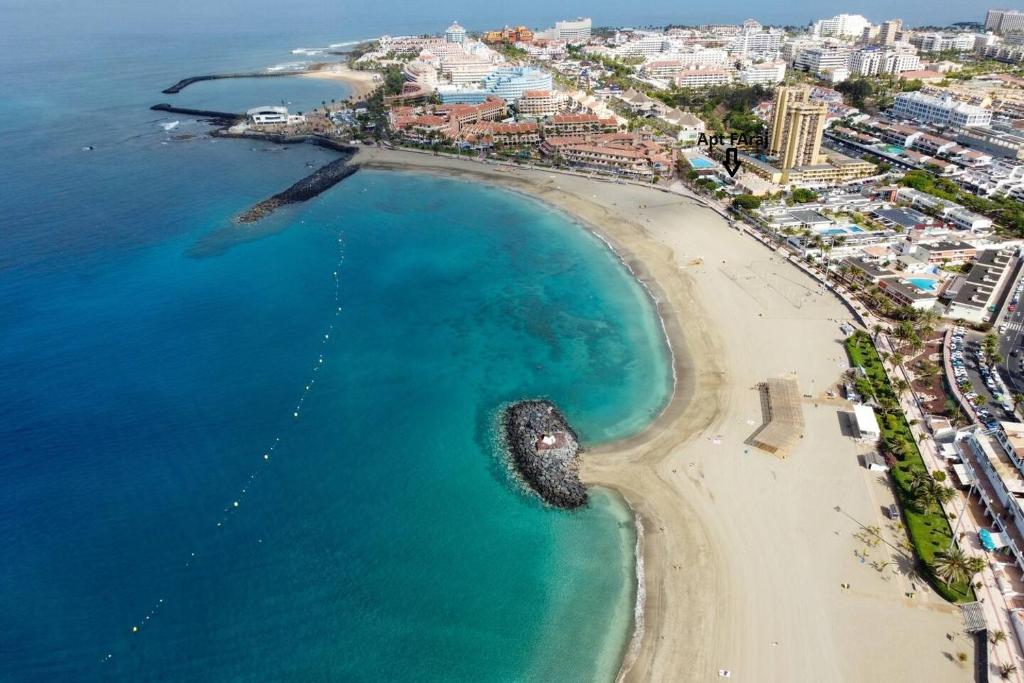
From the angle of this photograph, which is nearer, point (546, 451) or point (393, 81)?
point (546, 451)

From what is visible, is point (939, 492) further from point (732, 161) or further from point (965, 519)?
point (732, 161)

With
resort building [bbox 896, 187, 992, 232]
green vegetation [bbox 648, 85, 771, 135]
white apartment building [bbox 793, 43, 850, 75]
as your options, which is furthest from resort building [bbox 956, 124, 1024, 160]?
white apartment building [bbox 793, 43, 850, 75]

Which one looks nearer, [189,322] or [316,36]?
[189,322]

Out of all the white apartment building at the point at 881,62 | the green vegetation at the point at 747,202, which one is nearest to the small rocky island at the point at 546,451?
the green vegetation at the point at 747,202

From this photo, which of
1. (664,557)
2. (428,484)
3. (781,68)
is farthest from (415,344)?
(781,68)

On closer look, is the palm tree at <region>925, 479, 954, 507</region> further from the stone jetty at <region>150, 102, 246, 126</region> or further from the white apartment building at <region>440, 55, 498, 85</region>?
the white apartment building at <region>440, 55, 498, 85</region>

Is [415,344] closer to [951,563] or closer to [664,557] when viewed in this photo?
[664,557]

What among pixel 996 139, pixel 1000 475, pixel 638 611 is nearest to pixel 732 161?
pixel 996 139
